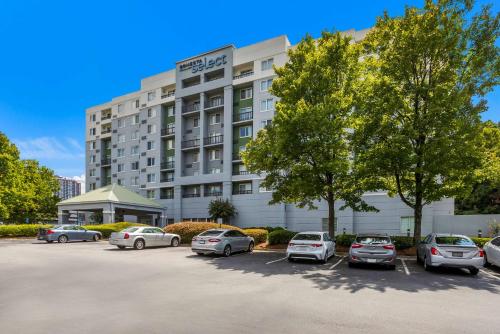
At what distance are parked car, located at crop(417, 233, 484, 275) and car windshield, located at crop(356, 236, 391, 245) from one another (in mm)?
1584

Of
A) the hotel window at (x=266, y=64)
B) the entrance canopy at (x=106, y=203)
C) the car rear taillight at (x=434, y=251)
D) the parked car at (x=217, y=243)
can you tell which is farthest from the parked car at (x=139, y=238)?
the hotel window at (x=266, y=64)

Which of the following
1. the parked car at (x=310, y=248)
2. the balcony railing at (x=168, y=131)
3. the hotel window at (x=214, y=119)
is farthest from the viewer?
the balcony railing at (x=168, y=131)

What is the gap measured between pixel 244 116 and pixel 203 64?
1046 cm

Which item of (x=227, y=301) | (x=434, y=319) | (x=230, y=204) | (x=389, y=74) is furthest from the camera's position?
(x=230, y=204)

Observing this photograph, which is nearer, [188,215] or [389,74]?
[389,74]

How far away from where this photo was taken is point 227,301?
7.89 meters

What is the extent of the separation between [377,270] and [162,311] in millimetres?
9113

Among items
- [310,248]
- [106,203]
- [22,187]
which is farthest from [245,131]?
[310,248]

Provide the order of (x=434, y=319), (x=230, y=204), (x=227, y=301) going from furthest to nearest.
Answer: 1. (x=230, y=204)
2. (x=227, y=301)
3. (x=434, y=319)

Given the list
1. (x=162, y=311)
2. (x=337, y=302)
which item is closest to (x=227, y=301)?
(x=162, y=311)

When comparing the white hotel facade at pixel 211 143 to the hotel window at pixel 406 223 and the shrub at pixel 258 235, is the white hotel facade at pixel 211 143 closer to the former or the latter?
the hotel window at pixel 406 223

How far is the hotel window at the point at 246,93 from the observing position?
43.2 metres

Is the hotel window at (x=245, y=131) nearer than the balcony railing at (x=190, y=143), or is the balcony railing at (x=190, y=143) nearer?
the hotel window at (x=245, y=131)

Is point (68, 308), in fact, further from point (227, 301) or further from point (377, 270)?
point (377, 270)
